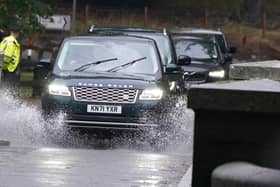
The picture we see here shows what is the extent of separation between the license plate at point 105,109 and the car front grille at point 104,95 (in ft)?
0.29

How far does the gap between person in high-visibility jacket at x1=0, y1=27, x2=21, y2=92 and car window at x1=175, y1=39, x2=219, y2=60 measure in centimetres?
566

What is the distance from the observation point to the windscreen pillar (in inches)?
224

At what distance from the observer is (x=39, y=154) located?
13.4 metres

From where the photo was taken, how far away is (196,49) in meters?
26.2

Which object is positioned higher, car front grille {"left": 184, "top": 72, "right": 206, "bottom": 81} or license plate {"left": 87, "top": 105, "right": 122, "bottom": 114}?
license plate {"left": 87, "top": 105, "right": 122, "bottom": 114}

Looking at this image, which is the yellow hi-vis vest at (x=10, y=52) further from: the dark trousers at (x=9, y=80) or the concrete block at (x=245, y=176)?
the concrete block at (x=245, y=176)

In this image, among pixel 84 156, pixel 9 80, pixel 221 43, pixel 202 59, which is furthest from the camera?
pixel 221 43

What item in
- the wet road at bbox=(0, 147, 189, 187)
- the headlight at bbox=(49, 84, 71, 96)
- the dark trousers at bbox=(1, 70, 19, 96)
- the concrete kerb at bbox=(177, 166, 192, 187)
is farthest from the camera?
the dark trousers at bbox=(1, 70, 19, 96)

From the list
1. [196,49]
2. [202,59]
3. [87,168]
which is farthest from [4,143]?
[196,49]

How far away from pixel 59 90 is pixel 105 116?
2.81 feet

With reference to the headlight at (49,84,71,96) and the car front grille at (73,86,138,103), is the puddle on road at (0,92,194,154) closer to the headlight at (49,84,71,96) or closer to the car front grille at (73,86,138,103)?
the headlight at (49,84,71,96)

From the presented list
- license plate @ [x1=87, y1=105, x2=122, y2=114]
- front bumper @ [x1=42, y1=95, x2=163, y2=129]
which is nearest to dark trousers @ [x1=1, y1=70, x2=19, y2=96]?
front bumper @ [x1=42, y1=95, x2=163, y2=129]

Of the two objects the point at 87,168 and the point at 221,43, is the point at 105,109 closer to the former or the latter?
the point at 87,168

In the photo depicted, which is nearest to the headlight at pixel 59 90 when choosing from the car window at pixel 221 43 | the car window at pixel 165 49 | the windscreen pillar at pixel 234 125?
the car window at pixel 165 49
